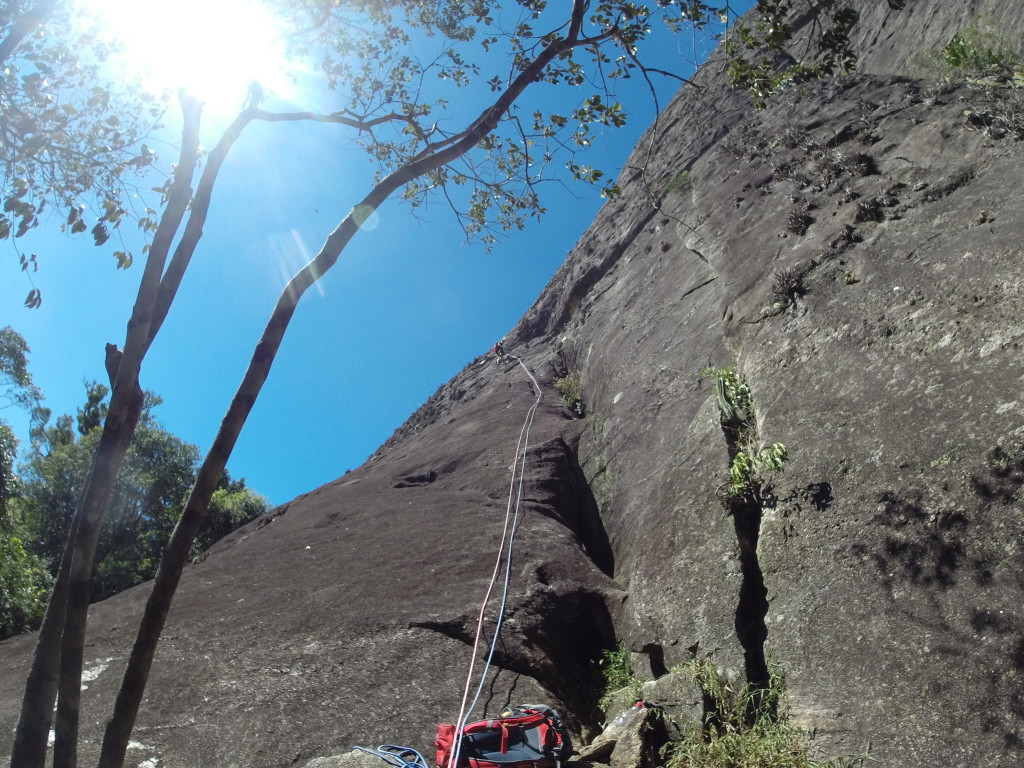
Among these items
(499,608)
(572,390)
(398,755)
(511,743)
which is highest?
(572,390)

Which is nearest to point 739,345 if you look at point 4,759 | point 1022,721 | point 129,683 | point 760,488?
point 760,488

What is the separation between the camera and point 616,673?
7457 millimetres

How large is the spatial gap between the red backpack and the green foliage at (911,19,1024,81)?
11674 millimetres

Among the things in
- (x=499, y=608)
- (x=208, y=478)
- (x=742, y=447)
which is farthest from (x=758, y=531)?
(x=208, y=478)

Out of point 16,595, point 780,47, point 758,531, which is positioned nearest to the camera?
point 780,47

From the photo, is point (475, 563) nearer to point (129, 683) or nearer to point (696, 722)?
point (696, 722)

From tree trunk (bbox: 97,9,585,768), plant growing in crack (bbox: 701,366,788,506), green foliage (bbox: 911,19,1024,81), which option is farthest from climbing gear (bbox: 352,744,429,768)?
green foliage (bbox: 911,19,1024,81)

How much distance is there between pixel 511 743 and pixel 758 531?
2.95 m

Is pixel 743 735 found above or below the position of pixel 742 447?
below

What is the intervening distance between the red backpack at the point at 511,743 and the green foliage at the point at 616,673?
1.21m

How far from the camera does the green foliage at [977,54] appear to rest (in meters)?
12.2

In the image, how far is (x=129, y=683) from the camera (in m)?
3.90

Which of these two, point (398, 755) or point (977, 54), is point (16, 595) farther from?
point (977, 54)

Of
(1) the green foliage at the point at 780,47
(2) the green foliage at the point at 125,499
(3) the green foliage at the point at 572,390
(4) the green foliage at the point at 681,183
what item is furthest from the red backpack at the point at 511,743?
(2) the green foliage at the point at 125,499
